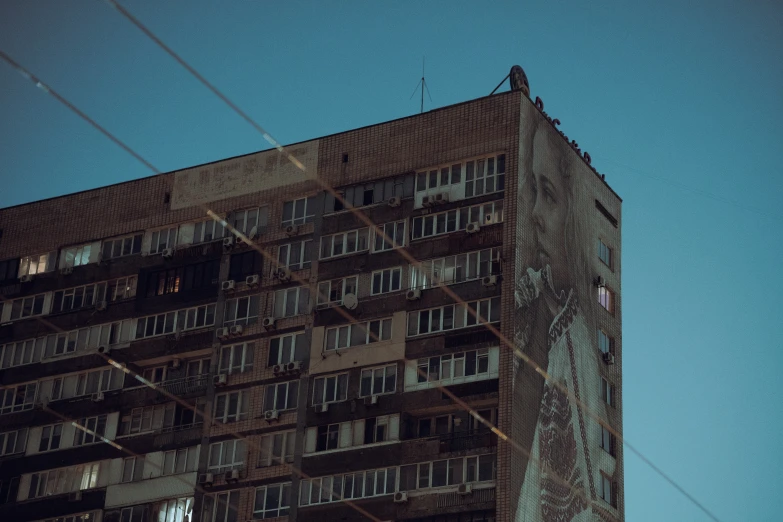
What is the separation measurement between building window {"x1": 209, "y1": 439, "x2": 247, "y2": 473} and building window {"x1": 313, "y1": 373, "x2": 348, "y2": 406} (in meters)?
5.02

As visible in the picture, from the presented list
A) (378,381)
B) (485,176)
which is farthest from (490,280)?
(378,381)

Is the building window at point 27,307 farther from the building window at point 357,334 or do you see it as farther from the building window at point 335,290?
the building window at point 357,334

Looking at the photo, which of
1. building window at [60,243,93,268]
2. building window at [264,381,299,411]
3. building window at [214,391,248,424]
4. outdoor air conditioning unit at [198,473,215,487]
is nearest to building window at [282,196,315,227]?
building window at [264,381,299,411]

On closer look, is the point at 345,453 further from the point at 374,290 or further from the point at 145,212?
the point at 145,212

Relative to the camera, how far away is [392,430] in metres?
89.2

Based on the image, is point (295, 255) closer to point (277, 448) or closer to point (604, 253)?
point (277, 448)

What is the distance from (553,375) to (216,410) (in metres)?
18.6

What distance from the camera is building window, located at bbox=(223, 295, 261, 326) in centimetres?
9681

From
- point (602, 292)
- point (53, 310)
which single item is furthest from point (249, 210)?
point (602, 292)

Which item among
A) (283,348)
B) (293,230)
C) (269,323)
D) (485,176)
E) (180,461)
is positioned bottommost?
(180,461)

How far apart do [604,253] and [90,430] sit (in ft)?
102

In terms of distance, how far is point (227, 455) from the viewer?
94.1 m

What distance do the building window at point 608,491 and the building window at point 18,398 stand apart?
3331 cm

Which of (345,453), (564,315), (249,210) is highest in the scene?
(249,210)
